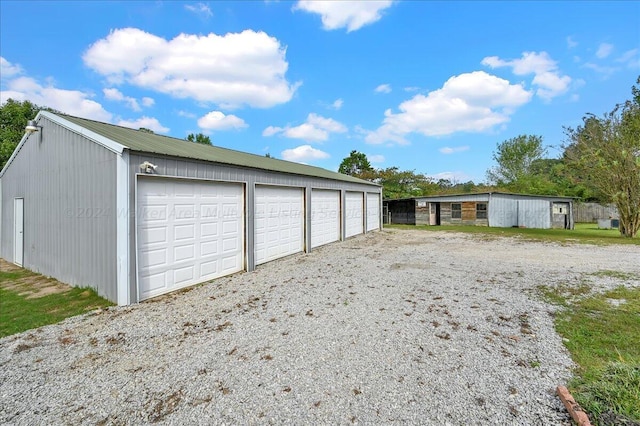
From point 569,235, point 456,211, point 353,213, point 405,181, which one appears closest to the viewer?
point 353,213

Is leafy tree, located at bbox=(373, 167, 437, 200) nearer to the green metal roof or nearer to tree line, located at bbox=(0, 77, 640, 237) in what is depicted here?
tree line, located at bbox=(0, 77, 640, 237)

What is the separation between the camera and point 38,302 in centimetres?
520

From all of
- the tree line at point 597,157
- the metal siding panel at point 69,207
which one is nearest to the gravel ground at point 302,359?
the metal siding panel at point 69,207

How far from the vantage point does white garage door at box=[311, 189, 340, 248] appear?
35.2ft

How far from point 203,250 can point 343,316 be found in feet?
12.2

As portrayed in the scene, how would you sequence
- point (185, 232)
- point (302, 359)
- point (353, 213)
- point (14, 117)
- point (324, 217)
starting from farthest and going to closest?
1. point (14, 117)
2. point (353, 213)
3. point (324, 217)
4. point (185, 232)
5. point (302, 359)

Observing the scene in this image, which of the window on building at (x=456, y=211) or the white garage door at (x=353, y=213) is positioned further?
the window on building at (x=456, y=211)

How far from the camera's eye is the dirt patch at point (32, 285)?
19.0 ft

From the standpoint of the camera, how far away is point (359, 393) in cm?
241

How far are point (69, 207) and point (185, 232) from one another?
2.77m

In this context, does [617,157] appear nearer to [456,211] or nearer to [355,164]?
[456,211]

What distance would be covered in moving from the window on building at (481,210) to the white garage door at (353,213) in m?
11.4

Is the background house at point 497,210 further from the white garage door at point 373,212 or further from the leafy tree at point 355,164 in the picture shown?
the leafy tree at point 355,164

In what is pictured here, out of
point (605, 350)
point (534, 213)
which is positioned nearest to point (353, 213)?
point (605, 350)
